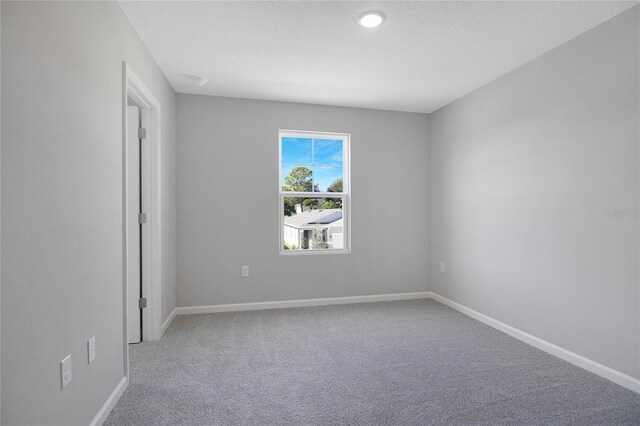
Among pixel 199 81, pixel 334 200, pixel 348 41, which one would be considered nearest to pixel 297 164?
pixel 334 200

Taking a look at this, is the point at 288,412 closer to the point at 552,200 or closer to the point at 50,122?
the point at 50,122

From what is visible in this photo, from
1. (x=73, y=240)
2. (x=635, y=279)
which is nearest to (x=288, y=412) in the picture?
(x=73, y=240)

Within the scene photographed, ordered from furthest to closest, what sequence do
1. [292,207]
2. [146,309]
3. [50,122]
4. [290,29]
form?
[292,207]
[146,309]
[290,29]
[50,122]

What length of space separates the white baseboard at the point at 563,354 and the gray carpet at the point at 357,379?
0.07 m

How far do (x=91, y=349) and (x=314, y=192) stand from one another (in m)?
2.90

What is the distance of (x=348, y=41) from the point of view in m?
2.64

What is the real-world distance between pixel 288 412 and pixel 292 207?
2.57 meters

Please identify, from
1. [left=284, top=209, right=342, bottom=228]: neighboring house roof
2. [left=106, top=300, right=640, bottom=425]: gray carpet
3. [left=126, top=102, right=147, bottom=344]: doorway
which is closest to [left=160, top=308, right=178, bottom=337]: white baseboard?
[left=106, top=300, right=640, bottom=425]: gray carpet

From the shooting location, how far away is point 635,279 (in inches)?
87.4

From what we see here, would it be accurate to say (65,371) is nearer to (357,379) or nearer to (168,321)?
(357,379)

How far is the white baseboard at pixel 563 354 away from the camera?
7.38ft

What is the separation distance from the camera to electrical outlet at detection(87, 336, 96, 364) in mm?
1735

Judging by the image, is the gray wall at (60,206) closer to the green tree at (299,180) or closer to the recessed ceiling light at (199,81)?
the recessed ceiling light at (199,81)

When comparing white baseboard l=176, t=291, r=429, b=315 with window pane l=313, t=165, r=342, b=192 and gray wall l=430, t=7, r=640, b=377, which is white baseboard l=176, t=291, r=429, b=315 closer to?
gray wall l=430, t=7, r=640, b=377
